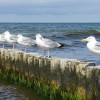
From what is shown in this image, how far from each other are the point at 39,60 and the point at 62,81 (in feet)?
6.25

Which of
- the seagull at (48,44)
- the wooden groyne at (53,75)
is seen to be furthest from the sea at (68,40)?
A: the seagull at (48,44)

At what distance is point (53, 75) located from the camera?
1273 cm

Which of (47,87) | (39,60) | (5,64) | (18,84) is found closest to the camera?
(47,87)

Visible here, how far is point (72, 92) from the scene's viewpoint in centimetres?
1148

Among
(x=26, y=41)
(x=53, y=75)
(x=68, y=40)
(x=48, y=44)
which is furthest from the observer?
(x=68, y=40)

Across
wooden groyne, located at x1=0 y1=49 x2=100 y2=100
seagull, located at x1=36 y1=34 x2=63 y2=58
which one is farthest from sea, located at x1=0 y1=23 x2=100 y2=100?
seagull, located at x1=36 y1=34 x2=63 y2=58

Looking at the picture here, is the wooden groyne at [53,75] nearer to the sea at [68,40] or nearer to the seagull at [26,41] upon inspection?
the seagull at [26,41]

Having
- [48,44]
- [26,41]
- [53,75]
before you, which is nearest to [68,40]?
[26,41]

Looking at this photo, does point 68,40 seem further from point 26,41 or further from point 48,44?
point 48,44

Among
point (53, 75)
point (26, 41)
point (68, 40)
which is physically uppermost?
point (26, 41)

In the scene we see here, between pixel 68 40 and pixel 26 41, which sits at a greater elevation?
pixel 26 41

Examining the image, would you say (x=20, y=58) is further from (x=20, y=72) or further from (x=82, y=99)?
(x=82, y=99)

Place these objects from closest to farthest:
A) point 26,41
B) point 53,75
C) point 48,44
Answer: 1. point 53,75
2. point 48,44
3. point 26,41

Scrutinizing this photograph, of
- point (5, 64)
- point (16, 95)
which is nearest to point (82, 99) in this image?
point (16, 95)
